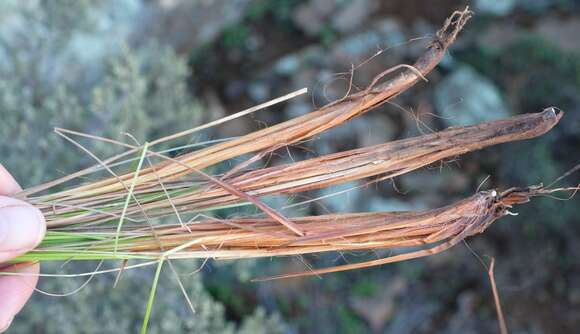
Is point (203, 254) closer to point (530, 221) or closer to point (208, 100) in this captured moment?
point (530, 221)

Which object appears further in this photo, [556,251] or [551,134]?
[551,134]

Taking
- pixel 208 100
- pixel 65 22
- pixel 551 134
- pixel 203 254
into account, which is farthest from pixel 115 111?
pixel 551 134

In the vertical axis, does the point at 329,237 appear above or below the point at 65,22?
below

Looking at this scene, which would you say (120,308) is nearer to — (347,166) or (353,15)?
(347,166)

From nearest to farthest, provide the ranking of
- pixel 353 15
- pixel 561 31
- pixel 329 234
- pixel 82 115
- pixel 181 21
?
pixel 329 234 → pixel 82 115 → pixel 181 21 → pixel 561 31 → pixel 353 15

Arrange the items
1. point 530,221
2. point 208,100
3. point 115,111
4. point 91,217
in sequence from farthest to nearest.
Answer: point 208,100 < point 530,221 < point 115,111 < point 91,217

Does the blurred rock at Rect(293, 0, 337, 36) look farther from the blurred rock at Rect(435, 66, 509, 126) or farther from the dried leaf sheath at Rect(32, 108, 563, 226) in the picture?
the dried leaf sheath at Rect(32, 108, 563, 226)

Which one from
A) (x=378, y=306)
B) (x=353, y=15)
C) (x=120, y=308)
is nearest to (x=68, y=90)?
(x=120, y=308)
